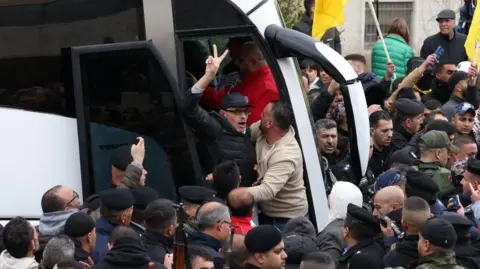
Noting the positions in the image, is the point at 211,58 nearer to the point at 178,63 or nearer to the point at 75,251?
the point at 178,63

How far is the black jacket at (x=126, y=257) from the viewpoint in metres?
7.94

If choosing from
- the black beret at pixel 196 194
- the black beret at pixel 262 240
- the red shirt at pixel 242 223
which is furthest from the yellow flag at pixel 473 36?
the black beret at pixel 262 240

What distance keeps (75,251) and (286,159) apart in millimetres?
2675

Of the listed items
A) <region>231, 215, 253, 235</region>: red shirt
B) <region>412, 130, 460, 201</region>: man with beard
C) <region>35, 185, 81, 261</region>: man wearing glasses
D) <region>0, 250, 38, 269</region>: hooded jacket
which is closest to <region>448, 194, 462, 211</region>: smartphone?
<region>412, 130, 460, 201</region>: man with beard

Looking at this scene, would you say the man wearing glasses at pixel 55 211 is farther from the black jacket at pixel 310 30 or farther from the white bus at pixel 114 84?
the black jacket at pixel 310 30

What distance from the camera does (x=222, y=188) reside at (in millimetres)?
10219

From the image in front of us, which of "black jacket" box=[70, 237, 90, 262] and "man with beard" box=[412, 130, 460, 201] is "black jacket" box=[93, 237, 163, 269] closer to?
"black jacket" box=[70, 237, 90, 262]

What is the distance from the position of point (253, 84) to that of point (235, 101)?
47 cm

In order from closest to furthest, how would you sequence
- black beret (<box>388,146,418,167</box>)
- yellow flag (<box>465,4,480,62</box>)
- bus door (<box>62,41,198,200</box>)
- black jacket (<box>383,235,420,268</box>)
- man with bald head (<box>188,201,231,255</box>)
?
1. black jacket (<box>383,235,420,268</box>)
2. man with bald head (<box>188,201,231,255</box>)
3. bus door (<box>62,41,198,200</box>)
4. black beret (<box>388,146,418,167</box>)
5. yellow flag (<box>465,4,480,62</box>)

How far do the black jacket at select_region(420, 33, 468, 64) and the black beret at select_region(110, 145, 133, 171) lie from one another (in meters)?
7.15

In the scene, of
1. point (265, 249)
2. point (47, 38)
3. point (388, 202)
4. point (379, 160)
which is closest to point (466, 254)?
point (388, 202)

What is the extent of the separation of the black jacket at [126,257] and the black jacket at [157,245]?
740mm

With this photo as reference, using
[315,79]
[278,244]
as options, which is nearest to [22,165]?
[278,244]

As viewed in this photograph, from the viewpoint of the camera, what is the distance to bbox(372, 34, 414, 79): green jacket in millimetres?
16078
